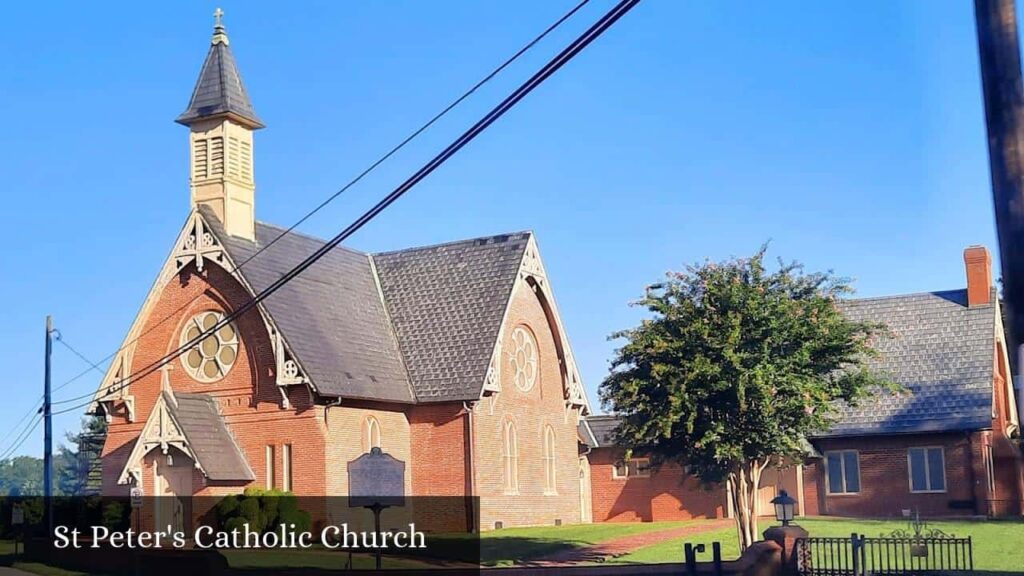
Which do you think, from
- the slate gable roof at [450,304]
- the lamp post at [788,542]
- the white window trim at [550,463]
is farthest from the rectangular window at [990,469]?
the lamp post at [788,542]

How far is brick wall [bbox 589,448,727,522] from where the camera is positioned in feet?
163

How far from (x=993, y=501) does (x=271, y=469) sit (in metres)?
25.3

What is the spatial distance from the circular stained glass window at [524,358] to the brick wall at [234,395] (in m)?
9.08

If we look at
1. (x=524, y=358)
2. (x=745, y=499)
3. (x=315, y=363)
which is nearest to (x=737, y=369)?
Answer: (x=745, y=499)

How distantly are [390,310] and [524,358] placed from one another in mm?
5121

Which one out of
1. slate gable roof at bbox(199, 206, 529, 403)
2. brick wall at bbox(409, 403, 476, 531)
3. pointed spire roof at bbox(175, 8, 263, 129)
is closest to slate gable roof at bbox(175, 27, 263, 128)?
pointed spire roof at bbox(175, 8, 263, 129)

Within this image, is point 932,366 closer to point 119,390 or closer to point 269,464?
point 269,464

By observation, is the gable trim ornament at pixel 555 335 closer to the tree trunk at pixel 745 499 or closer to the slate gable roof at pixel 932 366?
the slate gable roof at pixel 932 366

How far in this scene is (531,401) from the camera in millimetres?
45531

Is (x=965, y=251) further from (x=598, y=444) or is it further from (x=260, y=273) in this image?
(x=260, y=273)

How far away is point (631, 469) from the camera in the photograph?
171 feet

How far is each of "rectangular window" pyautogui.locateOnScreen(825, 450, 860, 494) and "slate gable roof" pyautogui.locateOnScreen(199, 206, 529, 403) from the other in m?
15.1

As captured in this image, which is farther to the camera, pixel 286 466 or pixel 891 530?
pixel 286 466

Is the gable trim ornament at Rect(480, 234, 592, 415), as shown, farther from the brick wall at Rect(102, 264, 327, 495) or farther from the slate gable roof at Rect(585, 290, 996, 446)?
the brick wall at Rect(102, 264, 327, 495)
